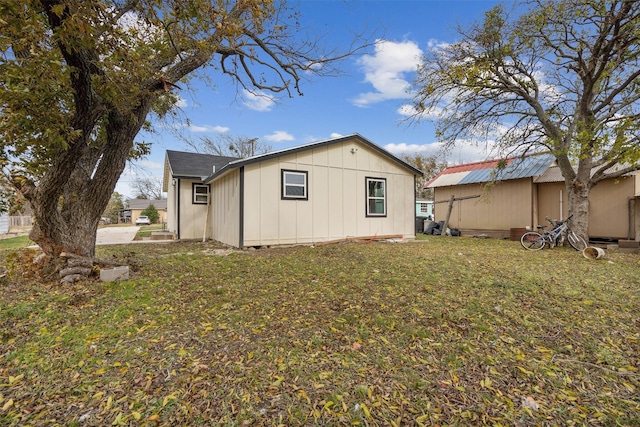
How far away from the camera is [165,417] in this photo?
1.88 metres

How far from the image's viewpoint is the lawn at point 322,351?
77.3 inches

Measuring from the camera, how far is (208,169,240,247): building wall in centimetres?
857

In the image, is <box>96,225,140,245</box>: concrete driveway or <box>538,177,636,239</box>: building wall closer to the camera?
<box>538,177,636,239</box>: building wall

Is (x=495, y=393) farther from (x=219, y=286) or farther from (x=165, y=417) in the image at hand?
(x=219, y=286)

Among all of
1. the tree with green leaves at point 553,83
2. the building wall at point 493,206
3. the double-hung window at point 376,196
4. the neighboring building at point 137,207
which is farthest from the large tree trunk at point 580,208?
the neighboring building at point 137,207

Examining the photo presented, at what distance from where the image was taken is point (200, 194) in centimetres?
1209

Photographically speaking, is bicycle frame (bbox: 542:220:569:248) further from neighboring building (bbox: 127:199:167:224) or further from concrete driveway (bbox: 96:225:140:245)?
neighboring building (bbox: 127:199:167:224)

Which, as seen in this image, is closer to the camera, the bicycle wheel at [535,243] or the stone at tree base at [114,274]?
the stone at tree base at [114,274]

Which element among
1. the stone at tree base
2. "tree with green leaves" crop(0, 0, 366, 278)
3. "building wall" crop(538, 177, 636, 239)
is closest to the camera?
"tree with green leaves" crop(0, 0, 366, 278)

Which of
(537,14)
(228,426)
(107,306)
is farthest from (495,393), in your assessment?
(537,14)

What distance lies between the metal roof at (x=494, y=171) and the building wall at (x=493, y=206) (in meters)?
0.31

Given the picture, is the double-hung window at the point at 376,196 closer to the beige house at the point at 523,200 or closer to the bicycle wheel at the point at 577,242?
the beige house at the point at 523,200

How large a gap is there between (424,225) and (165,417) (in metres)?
14.9

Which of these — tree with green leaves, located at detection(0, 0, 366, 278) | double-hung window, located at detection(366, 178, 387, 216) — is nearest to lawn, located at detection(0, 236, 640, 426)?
tree with green leaves, located at detection(0, 0, 366, 278)
